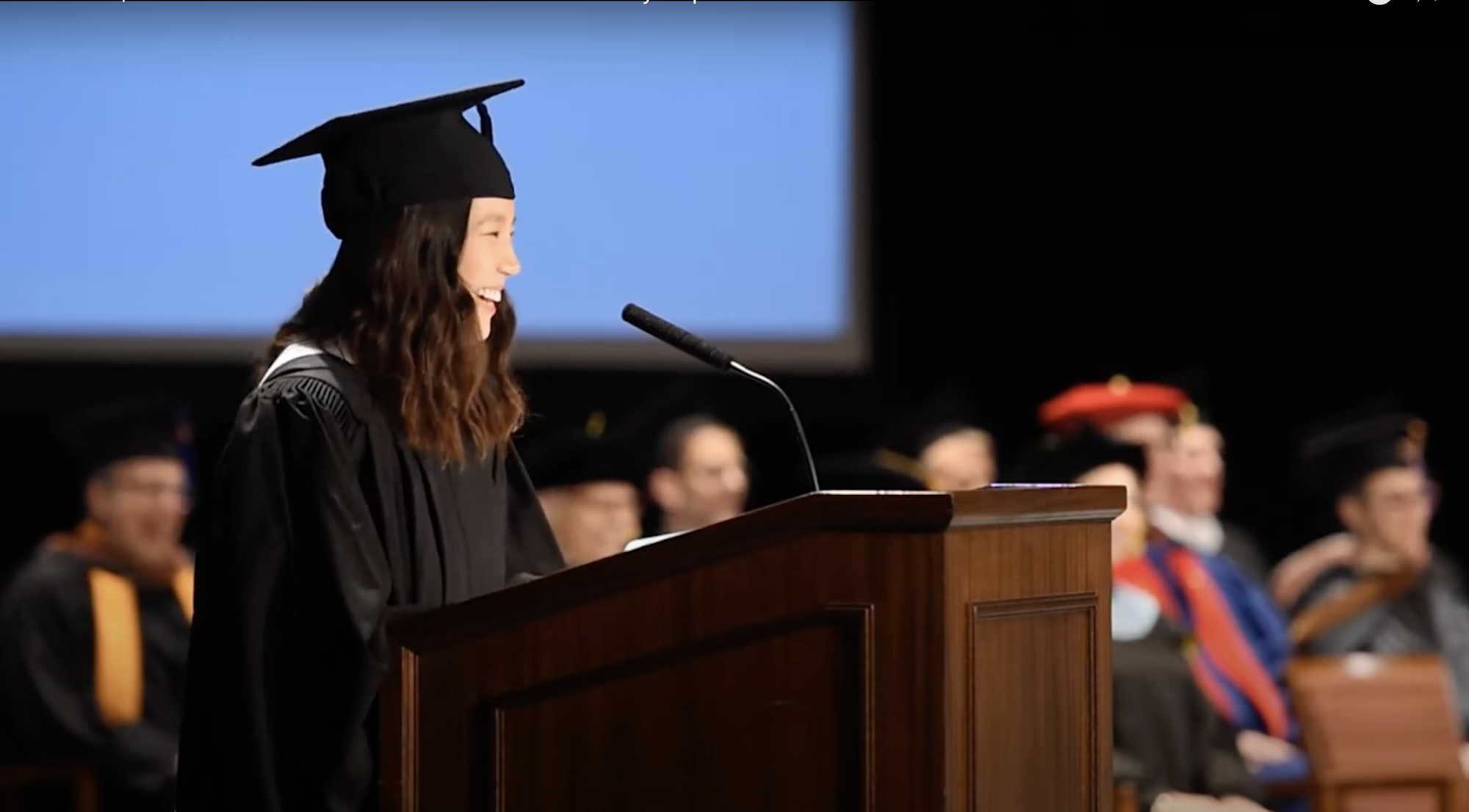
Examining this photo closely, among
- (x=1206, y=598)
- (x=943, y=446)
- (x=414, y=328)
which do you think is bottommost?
(x=1206, y=598)

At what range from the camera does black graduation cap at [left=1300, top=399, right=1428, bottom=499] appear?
7.02 m

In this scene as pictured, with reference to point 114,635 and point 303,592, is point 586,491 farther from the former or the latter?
point 303,592

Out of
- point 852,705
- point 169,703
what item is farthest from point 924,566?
point 169,703

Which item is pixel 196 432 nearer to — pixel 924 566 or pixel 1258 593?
pixel 1258 593

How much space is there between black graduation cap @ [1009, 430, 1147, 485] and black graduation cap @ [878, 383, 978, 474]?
1.96ft

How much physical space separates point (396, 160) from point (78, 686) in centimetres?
383

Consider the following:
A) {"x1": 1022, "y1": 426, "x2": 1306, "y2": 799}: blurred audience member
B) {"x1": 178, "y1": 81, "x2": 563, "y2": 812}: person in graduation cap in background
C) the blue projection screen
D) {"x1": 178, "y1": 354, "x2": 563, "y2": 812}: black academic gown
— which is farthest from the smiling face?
{"x1": 1022, "y1": 426, "x2": 1306, "y2": 799}: blurred audience member

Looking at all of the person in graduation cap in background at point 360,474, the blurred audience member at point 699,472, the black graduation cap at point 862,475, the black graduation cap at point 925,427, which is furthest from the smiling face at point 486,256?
the black graduation cap at point 925,427

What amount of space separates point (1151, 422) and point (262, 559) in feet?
15.5

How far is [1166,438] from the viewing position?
6871 millimetres

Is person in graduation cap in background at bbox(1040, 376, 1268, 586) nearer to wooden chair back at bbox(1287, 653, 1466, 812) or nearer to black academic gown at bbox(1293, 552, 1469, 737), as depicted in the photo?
black academic gown at bbox(1293, 552, 1469, 737)

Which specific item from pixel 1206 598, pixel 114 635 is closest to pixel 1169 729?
pixel 1206 598

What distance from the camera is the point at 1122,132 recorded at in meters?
7.19

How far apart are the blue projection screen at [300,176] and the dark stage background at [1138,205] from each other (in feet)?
2.35
